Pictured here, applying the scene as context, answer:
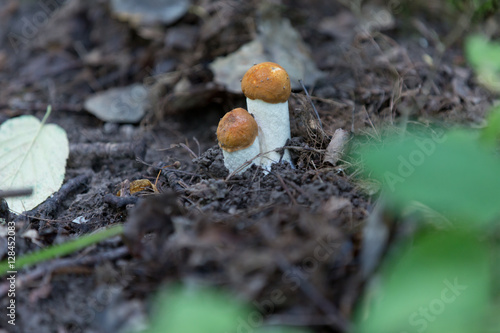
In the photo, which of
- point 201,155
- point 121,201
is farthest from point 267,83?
point 121,201

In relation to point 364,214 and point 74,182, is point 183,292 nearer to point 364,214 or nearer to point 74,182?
point 364,214

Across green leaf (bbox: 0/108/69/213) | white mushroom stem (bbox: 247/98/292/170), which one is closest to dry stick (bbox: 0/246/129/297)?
green leaf (bbox: 0/108/69/213)

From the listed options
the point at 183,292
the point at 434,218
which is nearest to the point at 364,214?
the point at 434,218

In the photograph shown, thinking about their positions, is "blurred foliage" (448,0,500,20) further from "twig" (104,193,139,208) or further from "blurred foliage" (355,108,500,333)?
"twig" (104,193,139,208)

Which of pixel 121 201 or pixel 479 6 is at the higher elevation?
pixel 479 6

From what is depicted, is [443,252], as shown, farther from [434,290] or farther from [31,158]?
[31,158]

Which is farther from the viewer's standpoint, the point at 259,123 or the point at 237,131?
the point at 259,123
